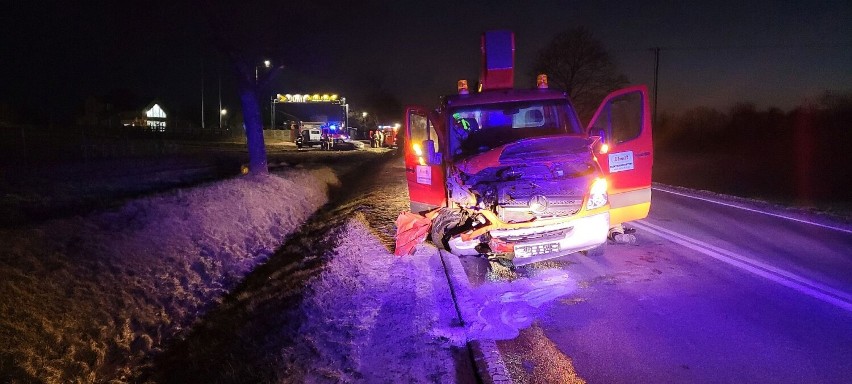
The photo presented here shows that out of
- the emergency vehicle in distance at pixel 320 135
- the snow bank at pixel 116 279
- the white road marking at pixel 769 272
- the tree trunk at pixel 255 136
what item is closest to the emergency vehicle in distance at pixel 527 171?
the white road marking at pixel 769 272

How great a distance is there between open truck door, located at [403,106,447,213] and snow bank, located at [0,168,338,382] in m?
3.59

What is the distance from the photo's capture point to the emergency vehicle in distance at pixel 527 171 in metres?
7.07

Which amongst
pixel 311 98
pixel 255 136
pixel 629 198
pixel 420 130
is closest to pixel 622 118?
pixel 629 198

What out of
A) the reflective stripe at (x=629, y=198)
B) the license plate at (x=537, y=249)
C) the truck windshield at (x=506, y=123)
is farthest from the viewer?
the truck windshield at (x=506, y=123)

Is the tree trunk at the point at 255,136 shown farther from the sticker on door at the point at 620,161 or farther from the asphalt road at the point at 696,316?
the sticker on door at the point at 620,161

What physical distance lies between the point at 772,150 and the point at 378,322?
163ft

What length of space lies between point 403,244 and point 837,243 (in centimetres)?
692

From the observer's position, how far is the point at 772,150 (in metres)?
47.0

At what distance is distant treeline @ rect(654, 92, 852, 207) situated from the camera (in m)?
24.5

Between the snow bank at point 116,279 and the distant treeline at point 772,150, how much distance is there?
55.2ft

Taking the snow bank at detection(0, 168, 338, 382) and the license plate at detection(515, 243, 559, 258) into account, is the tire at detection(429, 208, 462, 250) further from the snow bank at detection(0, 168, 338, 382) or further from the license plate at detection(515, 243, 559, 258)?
the snow bank at detection(0, 168, 338, 382)

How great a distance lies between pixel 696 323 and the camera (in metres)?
5.49

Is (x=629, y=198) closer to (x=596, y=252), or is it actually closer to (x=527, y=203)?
(x=596, y=252)

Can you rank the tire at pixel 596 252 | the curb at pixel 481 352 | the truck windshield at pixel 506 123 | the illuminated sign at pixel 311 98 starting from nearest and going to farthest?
the curb at pixel 481 352 → the tire at pixel 596 252 → the truck windshield at pixel 506 123 → the illuminated sign at pixel 311 98
